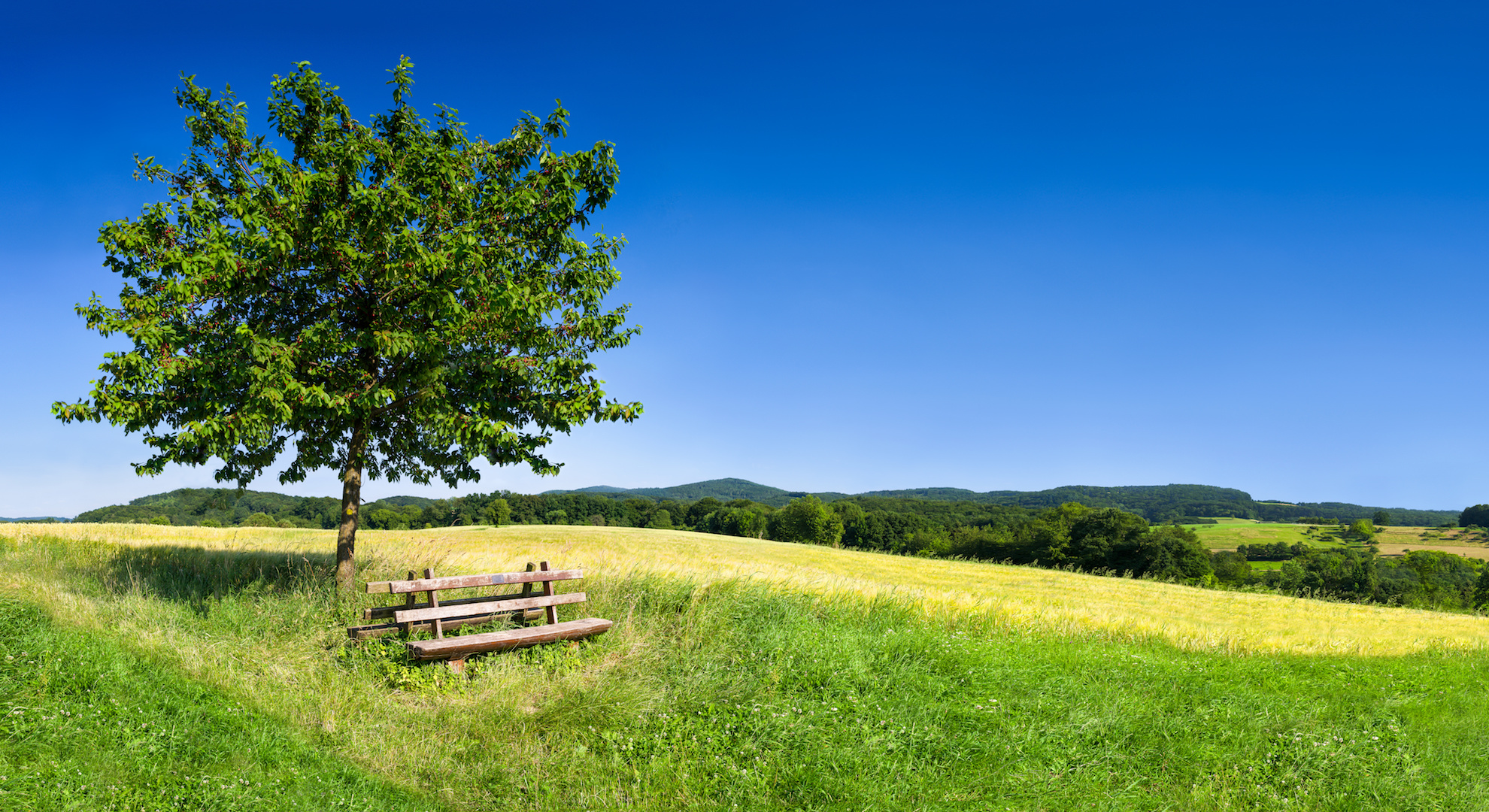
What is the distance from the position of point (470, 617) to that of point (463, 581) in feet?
4.15

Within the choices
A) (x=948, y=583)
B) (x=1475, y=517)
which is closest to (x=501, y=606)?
(x=948, y=583)

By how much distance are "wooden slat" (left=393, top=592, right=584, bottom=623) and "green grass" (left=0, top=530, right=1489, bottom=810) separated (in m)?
0.64

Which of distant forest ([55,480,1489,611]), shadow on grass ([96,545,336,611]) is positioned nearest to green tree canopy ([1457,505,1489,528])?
distant forest ([55,480,1489,611])

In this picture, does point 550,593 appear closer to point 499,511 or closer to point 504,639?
point 504,639

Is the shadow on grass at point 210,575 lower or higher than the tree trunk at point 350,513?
lower

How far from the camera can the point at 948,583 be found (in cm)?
2719

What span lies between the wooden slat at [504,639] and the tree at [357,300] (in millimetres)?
2752

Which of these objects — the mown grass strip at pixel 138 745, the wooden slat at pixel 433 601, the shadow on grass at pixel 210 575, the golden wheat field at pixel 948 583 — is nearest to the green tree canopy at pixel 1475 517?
the golden wheat field at pixel 948 583

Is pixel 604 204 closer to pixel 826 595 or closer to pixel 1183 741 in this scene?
pixel 826 595

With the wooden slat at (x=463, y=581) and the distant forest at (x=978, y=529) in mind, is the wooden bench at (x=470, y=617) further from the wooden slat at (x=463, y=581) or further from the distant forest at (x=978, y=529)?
the distant forest at (x=978, y=529)

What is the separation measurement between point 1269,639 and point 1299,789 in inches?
322

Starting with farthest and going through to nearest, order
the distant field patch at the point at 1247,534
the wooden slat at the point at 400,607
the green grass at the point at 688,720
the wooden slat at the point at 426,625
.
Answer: the distant field patch at the point at 1247,534 < the wooden slat at the point at 400,607 < the wooden slat at the point at 426,625 < the green grass at the point at 688,720

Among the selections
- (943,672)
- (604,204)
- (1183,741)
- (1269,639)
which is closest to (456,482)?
(604,204)

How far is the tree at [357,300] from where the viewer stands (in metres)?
9.02
